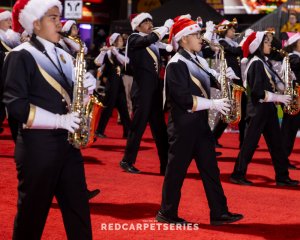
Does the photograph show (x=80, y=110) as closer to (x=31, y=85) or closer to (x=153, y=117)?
(x=31, y=85)

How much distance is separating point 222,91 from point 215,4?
22.3 m

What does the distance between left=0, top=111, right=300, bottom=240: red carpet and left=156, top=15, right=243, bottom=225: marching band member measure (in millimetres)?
209

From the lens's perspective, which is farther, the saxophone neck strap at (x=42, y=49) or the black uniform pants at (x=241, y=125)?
the black uniform pants at (x=241, y=125)

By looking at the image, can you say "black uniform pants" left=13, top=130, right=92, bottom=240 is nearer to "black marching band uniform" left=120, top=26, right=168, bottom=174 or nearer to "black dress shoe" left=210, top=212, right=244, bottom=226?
"black dress shoe" left=210, top=212, right=244, bottom=226

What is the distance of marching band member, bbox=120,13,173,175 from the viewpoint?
29.1 ft

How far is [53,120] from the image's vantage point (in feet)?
13.6

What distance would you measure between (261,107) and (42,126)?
448cm

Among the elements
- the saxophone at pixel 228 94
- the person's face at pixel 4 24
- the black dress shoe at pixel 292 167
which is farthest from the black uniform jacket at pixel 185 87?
the person's face at pixel 4 24

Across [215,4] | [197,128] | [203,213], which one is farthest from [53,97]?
[215,4]

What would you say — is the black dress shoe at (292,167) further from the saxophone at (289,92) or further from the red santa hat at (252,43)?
the red santa hat at (252,43)

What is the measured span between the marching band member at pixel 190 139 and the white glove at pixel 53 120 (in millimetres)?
1958

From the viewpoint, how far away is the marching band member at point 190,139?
6.08 metres

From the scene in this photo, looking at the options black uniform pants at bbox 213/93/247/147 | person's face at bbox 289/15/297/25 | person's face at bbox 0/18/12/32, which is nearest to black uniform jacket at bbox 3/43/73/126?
person's face at bbox 0/18/12/32

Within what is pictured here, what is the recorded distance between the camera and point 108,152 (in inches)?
443
